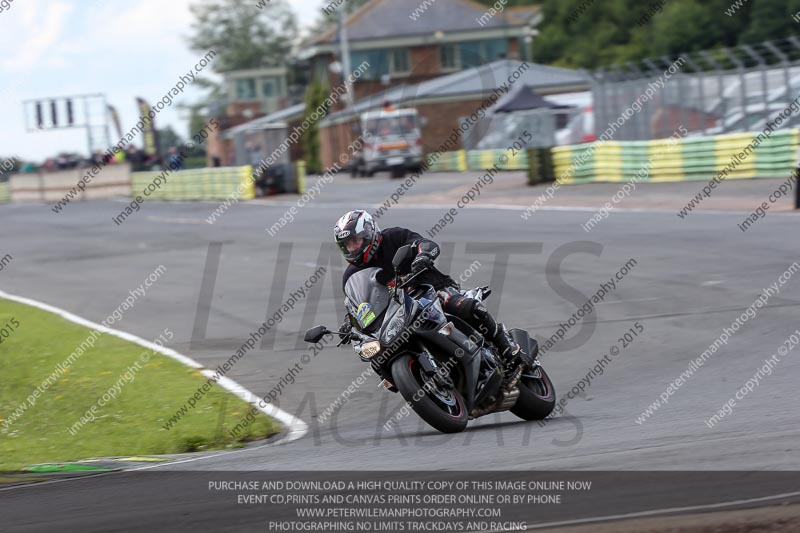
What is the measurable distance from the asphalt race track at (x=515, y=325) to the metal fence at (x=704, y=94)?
9.17ft

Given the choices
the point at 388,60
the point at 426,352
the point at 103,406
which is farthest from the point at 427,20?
the point at 426,352

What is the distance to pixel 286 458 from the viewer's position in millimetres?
7852

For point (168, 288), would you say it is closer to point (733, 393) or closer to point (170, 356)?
point (170, 356)

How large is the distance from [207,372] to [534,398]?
16.8ft

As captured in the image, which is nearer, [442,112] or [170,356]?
[170,356]

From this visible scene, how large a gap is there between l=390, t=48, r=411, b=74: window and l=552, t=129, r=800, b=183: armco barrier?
4253cm

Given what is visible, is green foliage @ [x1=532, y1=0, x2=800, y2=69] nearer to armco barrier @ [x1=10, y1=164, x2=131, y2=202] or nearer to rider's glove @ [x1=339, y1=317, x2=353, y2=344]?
armco barrier @ [x1=10, y1=164, x2=131, y2=202]

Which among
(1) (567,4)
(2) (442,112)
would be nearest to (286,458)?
(2) (442,112)

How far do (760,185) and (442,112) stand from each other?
3874 centimetres

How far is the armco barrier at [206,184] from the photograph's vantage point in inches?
1745

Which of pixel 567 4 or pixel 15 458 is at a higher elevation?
pixel 567 4

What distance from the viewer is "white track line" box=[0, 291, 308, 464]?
970 centimetres

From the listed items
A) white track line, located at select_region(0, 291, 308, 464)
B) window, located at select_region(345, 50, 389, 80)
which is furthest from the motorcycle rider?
window, located at select_region(345, 50, 389, 80)

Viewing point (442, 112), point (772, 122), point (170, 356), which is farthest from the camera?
point (442, 112)
